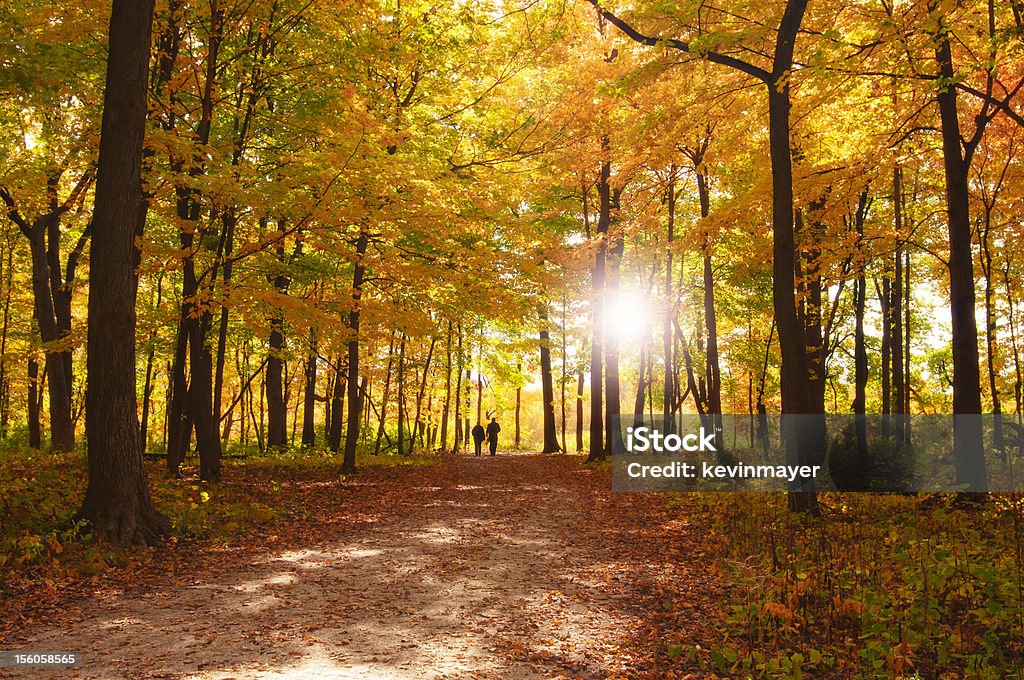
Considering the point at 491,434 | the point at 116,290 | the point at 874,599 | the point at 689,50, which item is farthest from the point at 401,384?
the point at 874,599

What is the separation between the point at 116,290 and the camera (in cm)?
826

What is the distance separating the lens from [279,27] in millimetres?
12406

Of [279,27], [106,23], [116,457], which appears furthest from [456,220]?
[116,457]

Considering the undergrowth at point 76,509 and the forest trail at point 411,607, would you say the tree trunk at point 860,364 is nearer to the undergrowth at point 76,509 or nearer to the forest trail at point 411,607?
the forest trail at point 411,607

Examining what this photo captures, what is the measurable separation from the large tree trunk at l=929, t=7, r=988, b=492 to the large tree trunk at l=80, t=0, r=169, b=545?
1208 centimetres

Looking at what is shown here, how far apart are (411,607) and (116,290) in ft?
18.5

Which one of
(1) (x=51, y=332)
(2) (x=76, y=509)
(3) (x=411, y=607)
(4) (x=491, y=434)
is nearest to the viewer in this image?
(3) (x=411, y=607)

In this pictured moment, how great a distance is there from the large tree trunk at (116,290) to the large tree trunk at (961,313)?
12082 millimetres

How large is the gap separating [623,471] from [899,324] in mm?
9971

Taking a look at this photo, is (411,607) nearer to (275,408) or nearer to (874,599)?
(874,599)

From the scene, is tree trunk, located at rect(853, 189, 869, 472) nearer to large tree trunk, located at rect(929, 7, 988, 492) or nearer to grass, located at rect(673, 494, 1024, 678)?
large tree trunk, located at rect(929, 7, 988, 492)

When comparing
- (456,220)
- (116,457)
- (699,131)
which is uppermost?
(699,131)

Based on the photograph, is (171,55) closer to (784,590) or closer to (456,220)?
(456,220)

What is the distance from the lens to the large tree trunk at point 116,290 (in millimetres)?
8133
